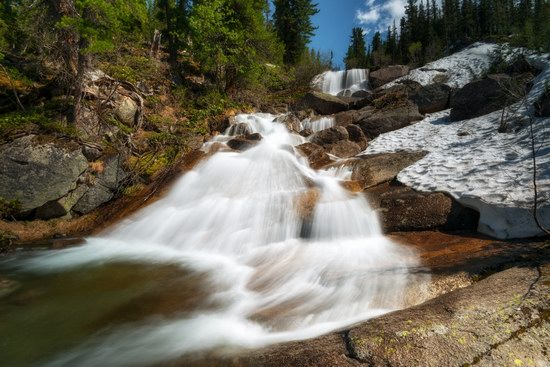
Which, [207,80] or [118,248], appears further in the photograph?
[207,80]

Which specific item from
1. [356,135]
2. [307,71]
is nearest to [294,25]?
[307,71]

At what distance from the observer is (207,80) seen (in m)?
16.1

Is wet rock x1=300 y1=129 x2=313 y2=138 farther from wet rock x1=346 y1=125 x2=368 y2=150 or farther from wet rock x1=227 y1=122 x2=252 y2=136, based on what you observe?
wet rock x1=227 y1=122 x2=252 y2=136

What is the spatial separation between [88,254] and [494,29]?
65.1 meters

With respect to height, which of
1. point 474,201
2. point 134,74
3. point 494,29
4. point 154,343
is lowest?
point 154,343

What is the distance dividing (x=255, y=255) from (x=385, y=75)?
21987 mm

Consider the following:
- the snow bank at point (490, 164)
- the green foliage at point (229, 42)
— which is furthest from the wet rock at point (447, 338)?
the green foliage at point (229, 42)

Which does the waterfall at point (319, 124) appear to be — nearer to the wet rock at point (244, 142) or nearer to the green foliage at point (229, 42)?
the wet rock at point (244, 142)

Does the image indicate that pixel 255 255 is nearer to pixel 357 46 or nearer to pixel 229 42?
pixel 229 42

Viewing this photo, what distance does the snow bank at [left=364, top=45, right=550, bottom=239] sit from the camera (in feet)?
14.9

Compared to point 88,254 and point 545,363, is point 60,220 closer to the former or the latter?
point 88,254

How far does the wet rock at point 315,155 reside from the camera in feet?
29.7

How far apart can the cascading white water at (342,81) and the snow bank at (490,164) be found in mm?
14028

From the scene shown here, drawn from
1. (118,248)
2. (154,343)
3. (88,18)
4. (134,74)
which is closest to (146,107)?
(134,74)
